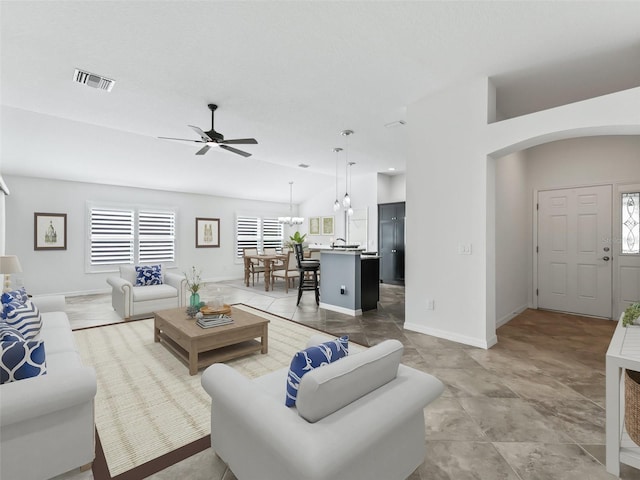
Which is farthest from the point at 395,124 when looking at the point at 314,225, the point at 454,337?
the point at 314,225

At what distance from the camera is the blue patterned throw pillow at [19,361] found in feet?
5.13

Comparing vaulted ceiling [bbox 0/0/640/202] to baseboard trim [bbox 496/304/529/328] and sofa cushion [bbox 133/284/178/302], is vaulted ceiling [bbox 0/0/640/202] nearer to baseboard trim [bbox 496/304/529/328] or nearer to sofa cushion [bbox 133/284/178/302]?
sofa cushion [bbox 133/284/178/302]

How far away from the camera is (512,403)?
7.48 feet

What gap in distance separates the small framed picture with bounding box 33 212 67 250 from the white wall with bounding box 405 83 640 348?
22.6 ft

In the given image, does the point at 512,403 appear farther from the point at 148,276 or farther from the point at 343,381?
the point at 148,276

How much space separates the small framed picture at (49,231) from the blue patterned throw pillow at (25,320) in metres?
4.64

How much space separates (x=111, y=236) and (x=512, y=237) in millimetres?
8023

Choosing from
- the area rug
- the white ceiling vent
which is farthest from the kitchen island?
the white ceiling vent

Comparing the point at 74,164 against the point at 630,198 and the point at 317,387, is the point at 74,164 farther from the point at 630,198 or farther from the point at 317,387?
the point at 630,198

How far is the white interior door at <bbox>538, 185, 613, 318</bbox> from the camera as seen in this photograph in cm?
454

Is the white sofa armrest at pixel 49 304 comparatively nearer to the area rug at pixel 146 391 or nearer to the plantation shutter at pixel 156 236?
the area rug at pixel 146 391

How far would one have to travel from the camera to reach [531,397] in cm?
237

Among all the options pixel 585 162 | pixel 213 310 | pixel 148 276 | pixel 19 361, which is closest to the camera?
pixel 19 361

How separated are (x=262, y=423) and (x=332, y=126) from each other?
14.3 feet
